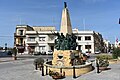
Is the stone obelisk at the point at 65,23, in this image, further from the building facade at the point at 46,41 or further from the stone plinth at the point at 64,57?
the building facade at the point at 46,41

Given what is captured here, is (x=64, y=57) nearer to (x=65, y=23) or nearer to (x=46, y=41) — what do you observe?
(x=65, y=23)

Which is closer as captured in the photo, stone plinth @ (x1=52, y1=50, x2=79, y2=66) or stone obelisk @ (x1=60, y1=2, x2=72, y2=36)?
stone plinth @ (x1=52, y1=50, x2=79, y2=66)

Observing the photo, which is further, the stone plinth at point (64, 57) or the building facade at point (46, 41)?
the building facade at point (46, 41)

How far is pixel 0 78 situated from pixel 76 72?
5.62 m

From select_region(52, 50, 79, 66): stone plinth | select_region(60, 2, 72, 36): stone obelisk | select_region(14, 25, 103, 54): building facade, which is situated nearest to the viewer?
select_region(52, 50, 79, 66): stone plinth

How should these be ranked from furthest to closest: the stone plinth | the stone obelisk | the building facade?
the building facade → the stone obelisk → the stone plinth

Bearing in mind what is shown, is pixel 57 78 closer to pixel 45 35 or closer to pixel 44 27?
pixel 45 35

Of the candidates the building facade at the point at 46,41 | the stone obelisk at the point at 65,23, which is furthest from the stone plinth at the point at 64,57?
the building facade at the point at 46,41

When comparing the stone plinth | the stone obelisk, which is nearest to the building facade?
the stone obelisk

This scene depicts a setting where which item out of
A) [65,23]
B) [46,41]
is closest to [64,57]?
[65,23]

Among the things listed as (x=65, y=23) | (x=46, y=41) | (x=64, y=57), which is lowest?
(x=64, y=57)

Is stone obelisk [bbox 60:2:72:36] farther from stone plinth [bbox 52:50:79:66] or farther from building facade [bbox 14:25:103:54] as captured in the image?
building facade [bbox 14:25:103:54]

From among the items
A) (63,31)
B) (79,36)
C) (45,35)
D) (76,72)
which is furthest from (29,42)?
(76,72)

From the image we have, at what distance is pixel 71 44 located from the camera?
67.3ft
